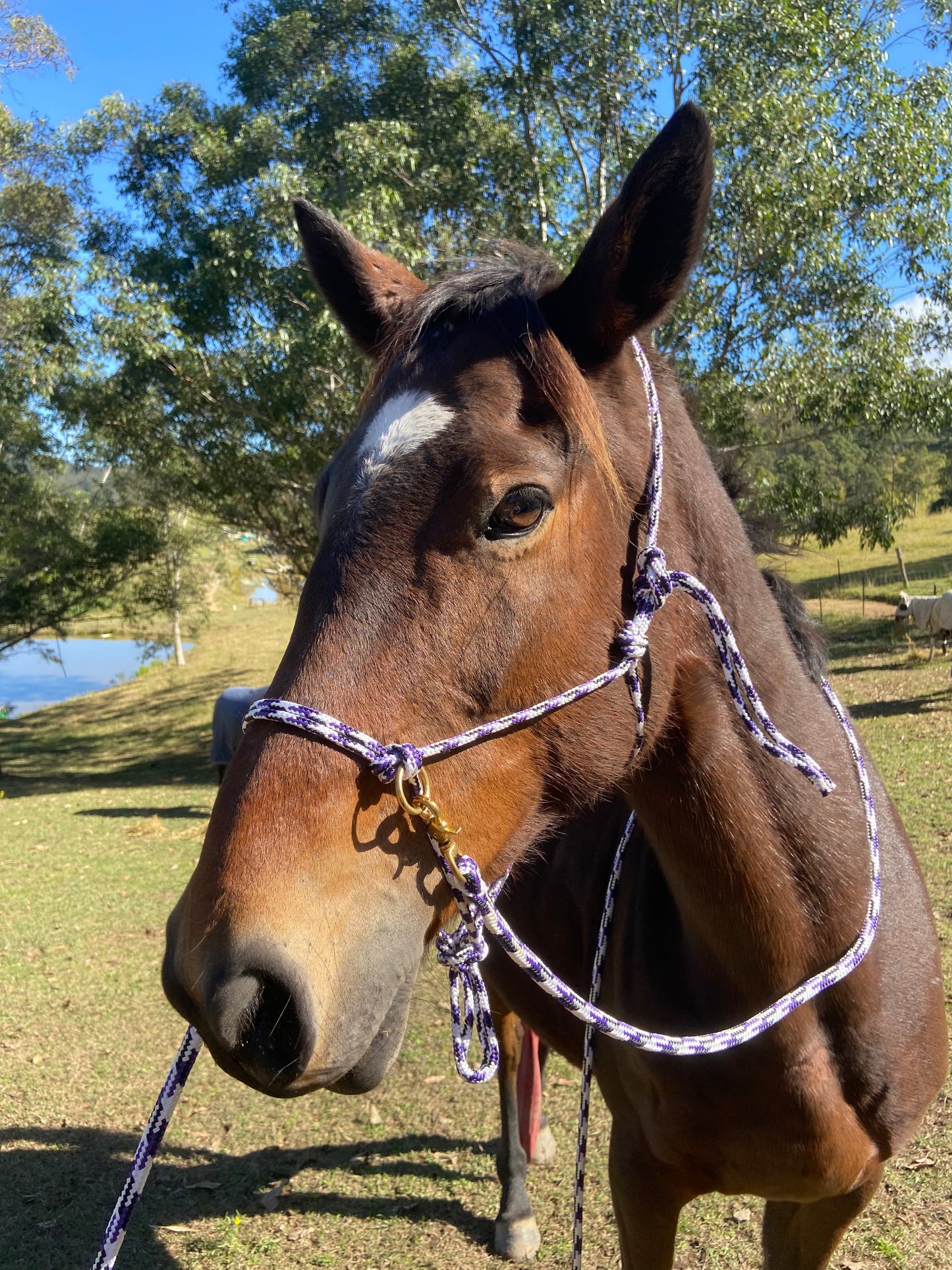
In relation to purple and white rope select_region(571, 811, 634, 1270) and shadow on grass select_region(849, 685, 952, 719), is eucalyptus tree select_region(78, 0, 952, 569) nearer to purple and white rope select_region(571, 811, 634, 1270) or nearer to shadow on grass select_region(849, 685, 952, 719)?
shadow on grass select_region(849, 685, 952, 719)

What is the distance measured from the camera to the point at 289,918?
114cm

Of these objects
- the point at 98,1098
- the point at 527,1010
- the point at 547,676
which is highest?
the point at 547,676

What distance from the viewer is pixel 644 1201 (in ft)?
6.88

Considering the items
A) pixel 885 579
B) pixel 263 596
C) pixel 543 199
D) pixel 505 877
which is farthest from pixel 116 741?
pixel 263 596

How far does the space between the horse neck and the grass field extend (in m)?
0.68

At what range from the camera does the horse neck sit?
1664mm

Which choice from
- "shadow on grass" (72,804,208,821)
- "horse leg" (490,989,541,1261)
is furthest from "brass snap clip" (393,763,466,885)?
"shadow on grass" (72,804,208,821)

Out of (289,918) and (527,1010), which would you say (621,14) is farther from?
(289,918)

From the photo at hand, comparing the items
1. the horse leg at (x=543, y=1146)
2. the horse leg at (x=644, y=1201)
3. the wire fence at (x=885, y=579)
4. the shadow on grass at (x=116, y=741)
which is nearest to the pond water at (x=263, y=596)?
the shadow on grass at (x=116, y=741)

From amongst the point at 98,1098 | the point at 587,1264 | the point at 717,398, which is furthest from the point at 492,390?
the point at 717,398

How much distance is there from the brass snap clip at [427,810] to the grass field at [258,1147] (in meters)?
1.51

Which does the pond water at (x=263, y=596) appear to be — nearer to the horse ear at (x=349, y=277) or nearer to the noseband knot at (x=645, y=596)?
the horse ear at (x=349, y=277)

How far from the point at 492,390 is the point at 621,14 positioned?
39.2 ft

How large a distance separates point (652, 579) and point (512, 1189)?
10.4ft
